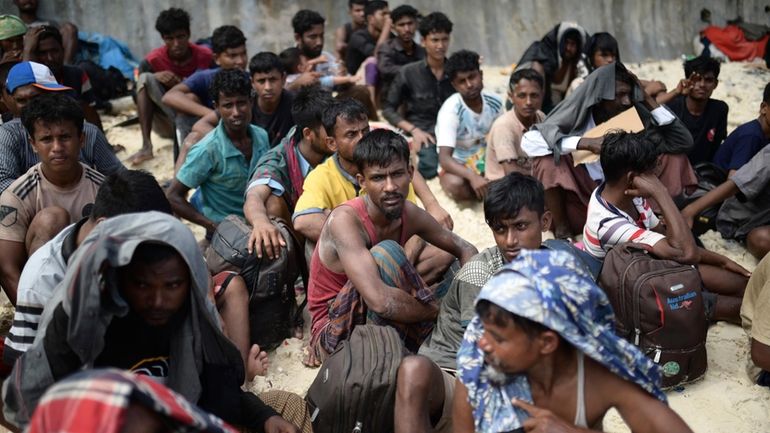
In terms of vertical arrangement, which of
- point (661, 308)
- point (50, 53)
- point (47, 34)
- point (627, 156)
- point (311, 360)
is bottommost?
point (311, 360)

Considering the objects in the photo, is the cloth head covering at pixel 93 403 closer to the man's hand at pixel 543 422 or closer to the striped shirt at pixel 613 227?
the man's hand at pixel 543 422

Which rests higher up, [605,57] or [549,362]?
[605,57]

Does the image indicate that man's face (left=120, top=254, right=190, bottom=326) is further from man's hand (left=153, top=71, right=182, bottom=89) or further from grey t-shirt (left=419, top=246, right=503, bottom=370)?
man's hand (left=153, top=71, right=182, bottom=89)

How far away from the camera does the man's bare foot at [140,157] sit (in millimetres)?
6516

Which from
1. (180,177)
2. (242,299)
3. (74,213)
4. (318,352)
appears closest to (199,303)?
(242,299)

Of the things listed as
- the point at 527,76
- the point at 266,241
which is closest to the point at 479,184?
the point at 527,76

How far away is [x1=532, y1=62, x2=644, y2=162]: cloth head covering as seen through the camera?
5031 mm

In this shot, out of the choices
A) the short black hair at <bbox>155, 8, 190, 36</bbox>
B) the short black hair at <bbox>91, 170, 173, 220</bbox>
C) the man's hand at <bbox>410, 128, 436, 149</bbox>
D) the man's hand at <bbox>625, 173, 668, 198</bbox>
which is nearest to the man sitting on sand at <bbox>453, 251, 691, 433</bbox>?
the short black hair at <bbox>91, 170, 173, 220</bbox>

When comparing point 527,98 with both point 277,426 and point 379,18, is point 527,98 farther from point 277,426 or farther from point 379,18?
point 277,426

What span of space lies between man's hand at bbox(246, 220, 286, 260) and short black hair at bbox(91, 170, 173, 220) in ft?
2.24

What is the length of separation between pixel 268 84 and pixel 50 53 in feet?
6.19

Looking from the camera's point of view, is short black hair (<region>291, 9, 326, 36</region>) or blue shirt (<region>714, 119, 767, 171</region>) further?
short black hair (<region>291, 9, 326, 36</region>)

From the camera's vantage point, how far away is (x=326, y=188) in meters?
4.29

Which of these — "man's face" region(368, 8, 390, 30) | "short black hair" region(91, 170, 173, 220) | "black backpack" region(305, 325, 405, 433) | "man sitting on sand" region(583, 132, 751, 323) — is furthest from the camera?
"man's face" region(368, 8, 390, 30)
